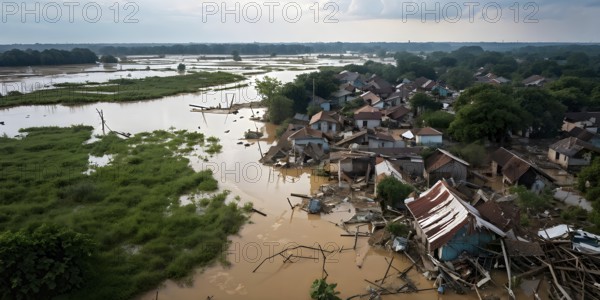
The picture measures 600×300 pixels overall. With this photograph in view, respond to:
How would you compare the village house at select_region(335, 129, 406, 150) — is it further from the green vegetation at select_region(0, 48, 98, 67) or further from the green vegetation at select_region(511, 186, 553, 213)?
the green vegetation at select_region(0, 48, 98, 67)

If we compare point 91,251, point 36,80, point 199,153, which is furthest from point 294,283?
point 36,80

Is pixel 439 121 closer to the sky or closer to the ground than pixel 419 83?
closer to the ground

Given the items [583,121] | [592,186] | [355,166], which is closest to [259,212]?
[355,166]

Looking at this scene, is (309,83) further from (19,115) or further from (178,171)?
Result: (19,115)

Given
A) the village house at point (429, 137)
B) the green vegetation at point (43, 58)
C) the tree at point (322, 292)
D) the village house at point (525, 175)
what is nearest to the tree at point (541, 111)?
the village house at point (429, 137)

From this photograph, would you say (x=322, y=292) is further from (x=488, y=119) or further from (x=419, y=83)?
(x=419, y=83)

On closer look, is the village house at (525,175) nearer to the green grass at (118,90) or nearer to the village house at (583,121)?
the village house at (583,121)

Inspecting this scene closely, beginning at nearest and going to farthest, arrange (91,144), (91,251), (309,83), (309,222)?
1. (91,251)
2. (309,222)
3. (91,144)
4. (309,83)
